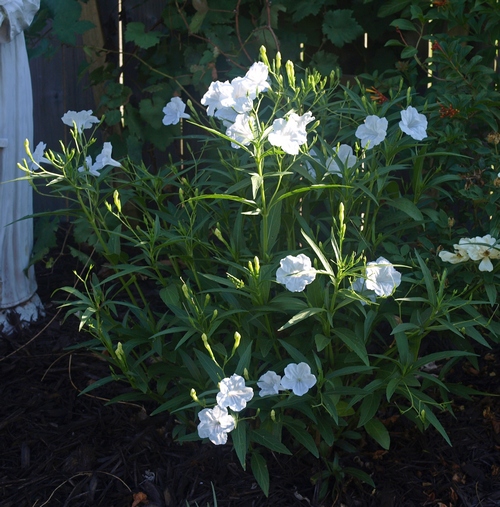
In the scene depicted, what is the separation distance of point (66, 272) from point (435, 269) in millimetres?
1993

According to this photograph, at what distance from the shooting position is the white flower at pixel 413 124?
77.4 inches

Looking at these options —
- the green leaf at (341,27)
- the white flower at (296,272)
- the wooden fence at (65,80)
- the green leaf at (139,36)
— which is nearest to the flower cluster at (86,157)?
the white flower at (296,272)

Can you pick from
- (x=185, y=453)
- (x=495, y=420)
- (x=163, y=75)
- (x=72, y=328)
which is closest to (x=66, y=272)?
(x=72, y=328)

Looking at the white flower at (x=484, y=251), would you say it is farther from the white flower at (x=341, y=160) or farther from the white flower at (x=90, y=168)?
the white flower at (x=90, y=168)

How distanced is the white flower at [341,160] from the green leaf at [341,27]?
1.59 meters

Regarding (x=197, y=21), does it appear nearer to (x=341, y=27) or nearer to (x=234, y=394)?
(x=341, y=27)

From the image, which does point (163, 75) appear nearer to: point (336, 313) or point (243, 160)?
point (243, 160)

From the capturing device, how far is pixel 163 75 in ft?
12.0

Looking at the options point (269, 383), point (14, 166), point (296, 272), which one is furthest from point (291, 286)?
point (14, 166)

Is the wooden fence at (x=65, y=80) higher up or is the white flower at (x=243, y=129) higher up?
the white flower at (x=243, y=129)

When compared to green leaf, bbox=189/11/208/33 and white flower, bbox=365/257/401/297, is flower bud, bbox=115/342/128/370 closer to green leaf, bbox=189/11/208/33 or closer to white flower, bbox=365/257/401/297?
white flower, bbox=365/257/401/297

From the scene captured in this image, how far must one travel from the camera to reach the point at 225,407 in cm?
172

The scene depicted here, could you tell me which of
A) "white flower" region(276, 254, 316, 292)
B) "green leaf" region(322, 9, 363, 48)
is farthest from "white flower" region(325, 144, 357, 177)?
"green leaf" region(322, 9, 363, 48)

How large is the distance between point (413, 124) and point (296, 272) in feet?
1.88
